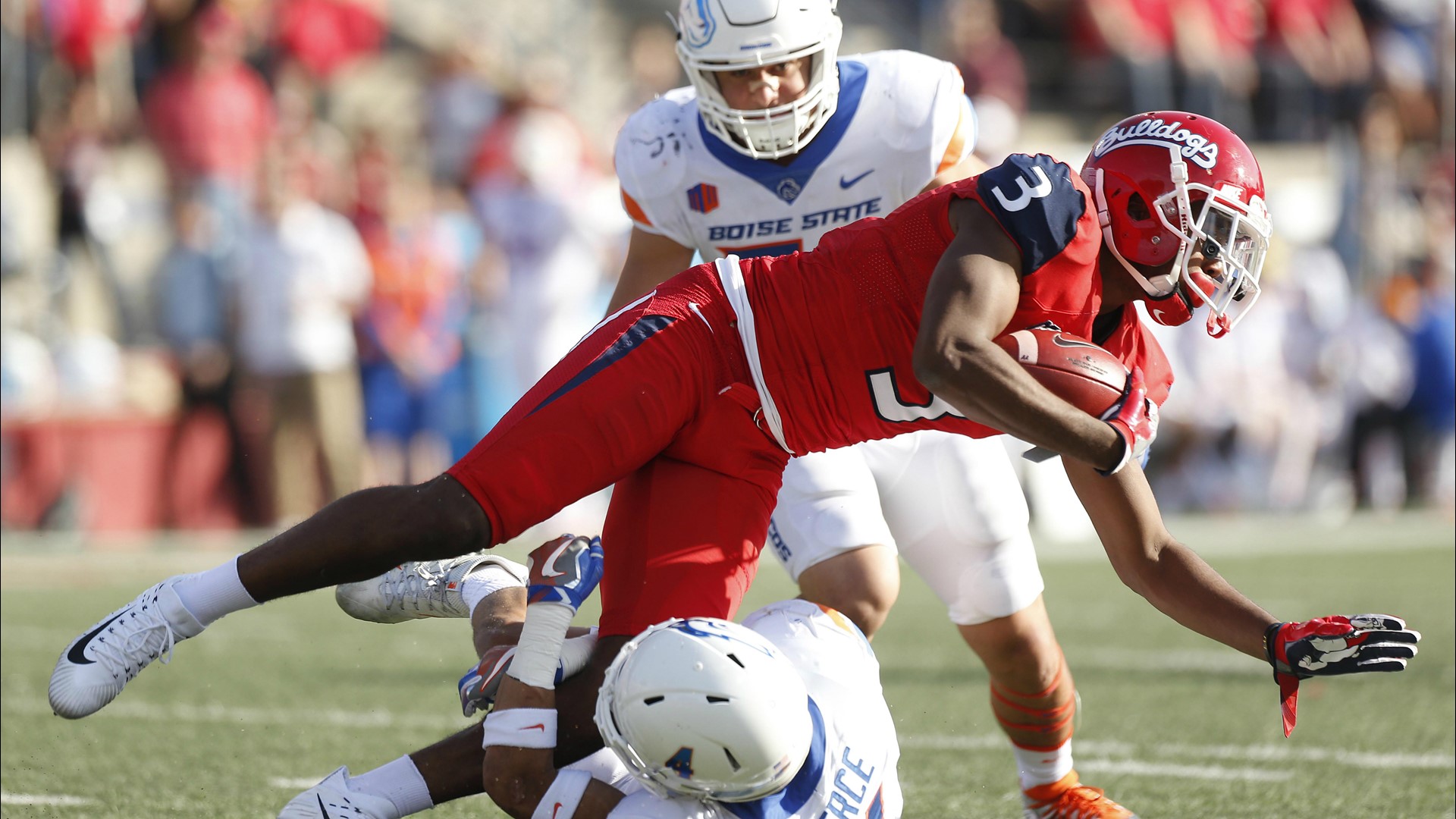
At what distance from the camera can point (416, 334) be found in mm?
10352

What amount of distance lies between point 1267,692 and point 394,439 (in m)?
6.33

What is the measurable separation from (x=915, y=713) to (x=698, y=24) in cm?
218

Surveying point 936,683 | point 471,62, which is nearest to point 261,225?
point 471,62

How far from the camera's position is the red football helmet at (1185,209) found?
3.29 m

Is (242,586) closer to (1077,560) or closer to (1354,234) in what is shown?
(1077,560)

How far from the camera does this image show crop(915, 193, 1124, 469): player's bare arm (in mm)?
3064

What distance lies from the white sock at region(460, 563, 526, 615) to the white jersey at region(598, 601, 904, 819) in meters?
0.79

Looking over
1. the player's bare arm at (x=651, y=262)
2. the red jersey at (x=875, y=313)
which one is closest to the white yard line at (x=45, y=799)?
the player's bare arm at (x=651, y=262)

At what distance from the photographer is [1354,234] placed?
14.1m

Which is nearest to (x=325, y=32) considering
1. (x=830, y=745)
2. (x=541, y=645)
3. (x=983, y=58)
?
(x=983, y=58)

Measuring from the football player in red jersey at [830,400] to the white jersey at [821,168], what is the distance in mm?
554

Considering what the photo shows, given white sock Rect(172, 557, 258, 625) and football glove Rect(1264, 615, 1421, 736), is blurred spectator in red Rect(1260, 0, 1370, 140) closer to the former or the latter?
football glove Rect(1264, 615, 1421, 736)

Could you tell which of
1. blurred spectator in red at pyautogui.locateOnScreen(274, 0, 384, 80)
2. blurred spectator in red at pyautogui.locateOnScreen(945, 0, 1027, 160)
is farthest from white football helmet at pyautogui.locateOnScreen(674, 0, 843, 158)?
blurred spectator in red at pyautogui.locateOnScreen(945, 0, 1027, 160)

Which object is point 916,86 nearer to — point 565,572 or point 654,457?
point 654,457
